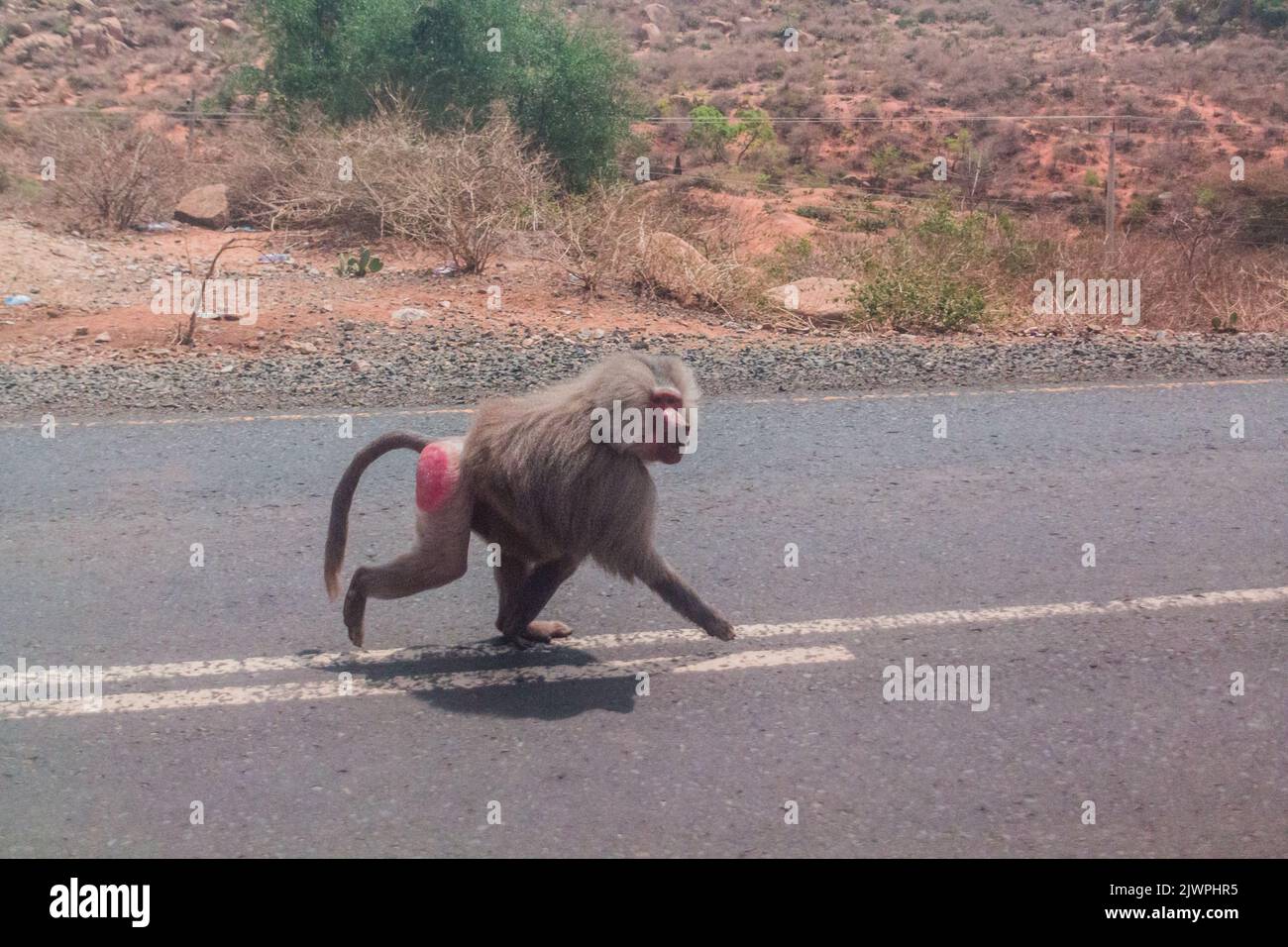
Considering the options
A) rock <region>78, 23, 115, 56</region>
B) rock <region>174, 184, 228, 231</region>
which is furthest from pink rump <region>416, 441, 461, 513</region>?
rock <region>78, 23, 115, 56</region>

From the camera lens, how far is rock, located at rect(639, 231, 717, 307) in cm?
1288

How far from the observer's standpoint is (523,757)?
3.88 m

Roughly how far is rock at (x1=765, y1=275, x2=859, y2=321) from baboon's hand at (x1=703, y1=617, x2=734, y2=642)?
8.43 metres

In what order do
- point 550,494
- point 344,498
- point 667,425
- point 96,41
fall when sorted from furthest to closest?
point 96,41 → point 344,498 → point 550,494 → point 667,425

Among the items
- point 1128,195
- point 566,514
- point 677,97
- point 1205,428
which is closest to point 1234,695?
point 566,514

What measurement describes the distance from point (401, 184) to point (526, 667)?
11.9 meters

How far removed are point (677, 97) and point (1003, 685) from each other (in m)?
39.8

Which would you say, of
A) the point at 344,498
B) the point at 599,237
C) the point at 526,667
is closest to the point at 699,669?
the point at 526,667

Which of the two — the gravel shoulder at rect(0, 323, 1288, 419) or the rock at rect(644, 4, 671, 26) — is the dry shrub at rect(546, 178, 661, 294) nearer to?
the gravel shoulder at rect(0, 323, 1288, 419)

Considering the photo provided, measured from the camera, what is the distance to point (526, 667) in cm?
455

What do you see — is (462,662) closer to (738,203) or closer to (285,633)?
(285,633)

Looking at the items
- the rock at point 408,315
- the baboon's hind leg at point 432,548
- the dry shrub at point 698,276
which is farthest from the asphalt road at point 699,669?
the dry shrub at point 698,276

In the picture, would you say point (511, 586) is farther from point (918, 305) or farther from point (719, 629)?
point (918, 305)

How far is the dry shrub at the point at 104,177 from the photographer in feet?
55.2
